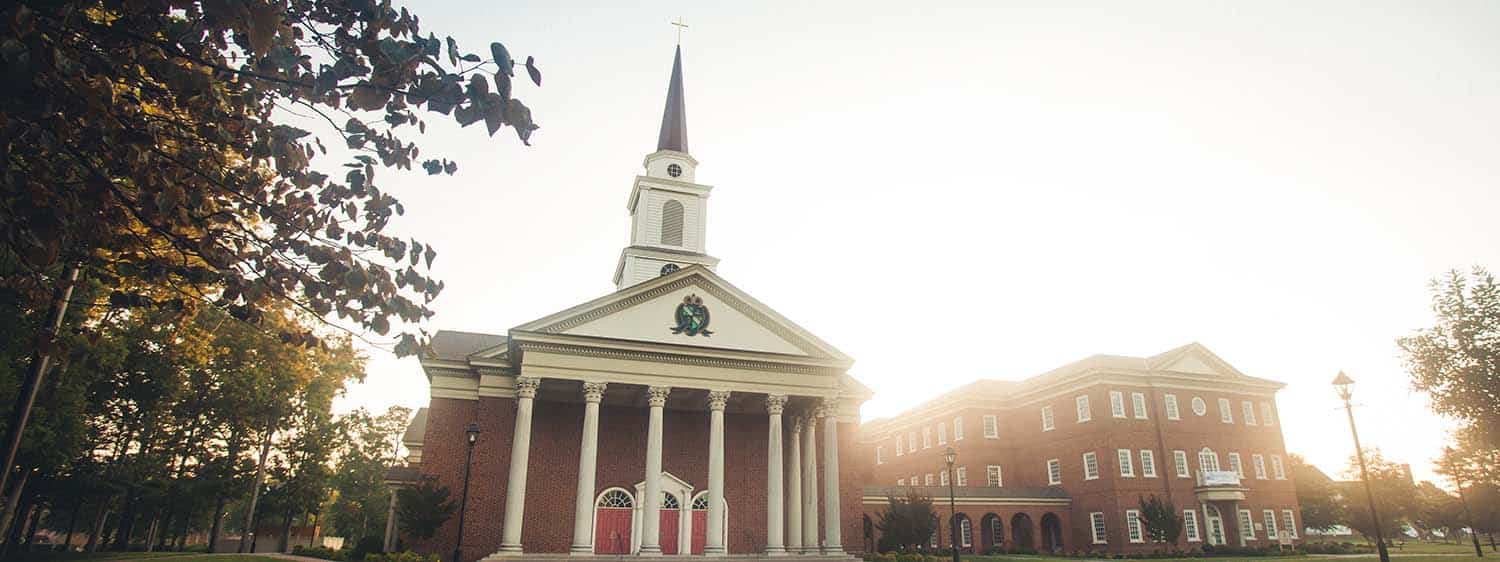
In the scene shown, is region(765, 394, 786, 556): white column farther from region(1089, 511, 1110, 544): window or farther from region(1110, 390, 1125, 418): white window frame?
region(1110, 390, 1125, 418): white window frame

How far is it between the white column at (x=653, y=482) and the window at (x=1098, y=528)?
2960 cm

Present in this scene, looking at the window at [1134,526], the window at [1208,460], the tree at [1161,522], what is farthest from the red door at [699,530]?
the window at [1208,460]

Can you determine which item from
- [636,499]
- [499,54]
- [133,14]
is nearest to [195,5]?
[133,14]

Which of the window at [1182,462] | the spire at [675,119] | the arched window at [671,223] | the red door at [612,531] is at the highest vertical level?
the spire at [675,119]

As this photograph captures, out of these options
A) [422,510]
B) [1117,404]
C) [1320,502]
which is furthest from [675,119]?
[1320,502]

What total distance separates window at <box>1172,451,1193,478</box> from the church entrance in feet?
111

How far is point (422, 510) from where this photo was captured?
26.9 m

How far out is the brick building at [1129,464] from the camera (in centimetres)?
4544

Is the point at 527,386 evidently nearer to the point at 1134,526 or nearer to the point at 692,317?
the point at 692,317

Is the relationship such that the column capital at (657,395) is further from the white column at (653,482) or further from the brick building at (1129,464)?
the brick building at (1129,464)

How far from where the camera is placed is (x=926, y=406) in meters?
61.3

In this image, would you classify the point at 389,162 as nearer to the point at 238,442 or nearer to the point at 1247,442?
the point at 238,442

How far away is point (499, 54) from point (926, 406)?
59345mm

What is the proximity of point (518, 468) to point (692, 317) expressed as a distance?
320 inches
